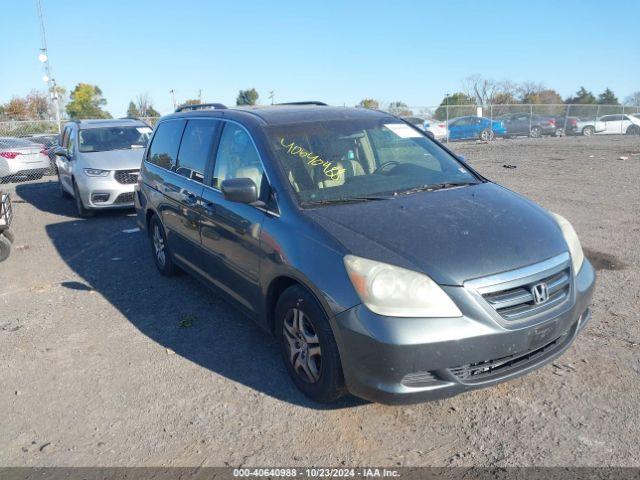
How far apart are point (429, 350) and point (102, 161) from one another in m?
8.82

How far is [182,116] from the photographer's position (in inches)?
231

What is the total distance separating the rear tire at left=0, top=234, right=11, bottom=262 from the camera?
752 centimetres

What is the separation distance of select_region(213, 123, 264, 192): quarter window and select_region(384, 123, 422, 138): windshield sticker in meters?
1.25

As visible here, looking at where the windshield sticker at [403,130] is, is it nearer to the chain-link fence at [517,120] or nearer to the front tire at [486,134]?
the chain-link fence at [517,120]

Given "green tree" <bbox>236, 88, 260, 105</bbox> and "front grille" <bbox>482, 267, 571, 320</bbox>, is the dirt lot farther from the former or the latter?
"green tree" <bbox>236, 88, 260, 105</bbox>

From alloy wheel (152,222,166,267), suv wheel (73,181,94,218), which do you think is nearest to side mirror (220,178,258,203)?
alloy wheel (152,222,166,267)

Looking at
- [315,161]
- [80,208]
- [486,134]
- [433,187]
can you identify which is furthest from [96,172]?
[486,134]

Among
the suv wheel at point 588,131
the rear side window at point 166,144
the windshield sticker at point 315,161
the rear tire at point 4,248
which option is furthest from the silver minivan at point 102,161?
the suv wheel at point 588,131

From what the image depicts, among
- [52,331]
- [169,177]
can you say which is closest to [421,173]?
[169,177]

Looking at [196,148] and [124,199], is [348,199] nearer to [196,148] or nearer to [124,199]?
[196,148]

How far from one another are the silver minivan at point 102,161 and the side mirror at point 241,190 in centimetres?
678

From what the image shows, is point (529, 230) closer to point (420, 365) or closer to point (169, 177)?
point (420, 365)

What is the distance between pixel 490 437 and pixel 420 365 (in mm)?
639

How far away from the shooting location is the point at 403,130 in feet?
16.0
